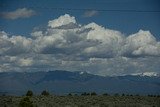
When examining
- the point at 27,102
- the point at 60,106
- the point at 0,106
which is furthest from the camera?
the point at 60,106

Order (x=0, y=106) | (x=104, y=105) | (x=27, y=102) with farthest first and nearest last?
1. (x=104, y=105)
2. (x=0, y=106)
3. (x=27, y=102)

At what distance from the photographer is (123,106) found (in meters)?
65.9

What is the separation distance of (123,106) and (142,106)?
3.27 meters

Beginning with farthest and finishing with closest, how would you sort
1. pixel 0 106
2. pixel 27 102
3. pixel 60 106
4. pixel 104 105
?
pixel 104 105, pixel 60 106, pixel 0 106, pixel 27 102

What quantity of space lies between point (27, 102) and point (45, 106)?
9983 mm

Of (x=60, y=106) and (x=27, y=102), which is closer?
(x=27, y=102)

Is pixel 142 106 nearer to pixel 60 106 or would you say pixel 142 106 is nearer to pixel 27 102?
pixel 60 106

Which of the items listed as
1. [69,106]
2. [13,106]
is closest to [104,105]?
[69,106]

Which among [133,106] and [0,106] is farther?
[133,106]

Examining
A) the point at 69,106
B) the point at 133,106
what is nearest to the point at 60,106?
the point at 69,106

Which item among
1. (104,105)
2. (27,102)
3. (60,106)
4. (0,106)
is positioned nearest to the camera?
(27,102)

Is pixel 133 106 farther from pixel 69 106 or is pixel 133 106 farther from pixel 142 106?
pixel 69 106

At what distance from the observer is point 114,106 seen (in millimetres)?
66000

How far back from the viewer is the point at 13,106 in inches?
2367
